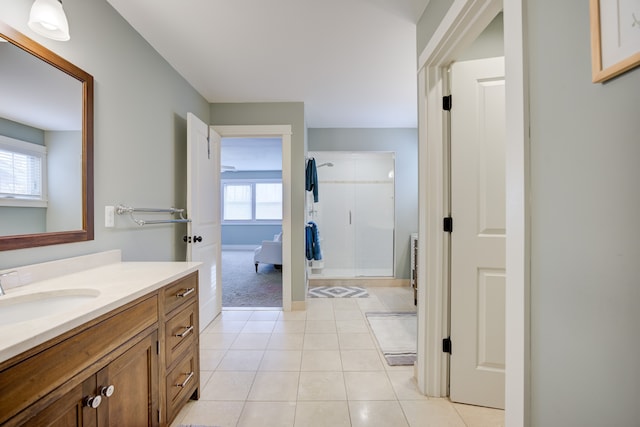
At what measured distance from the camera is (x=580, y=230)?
2.17ft

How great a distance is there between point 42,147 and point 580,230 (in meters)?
2.01

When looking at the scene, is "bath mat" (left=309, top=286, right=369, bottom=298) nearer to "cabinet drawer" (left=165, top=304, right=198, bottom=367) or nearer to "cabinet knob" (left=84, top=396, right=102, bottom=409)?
"cabinet drawer" (left=165, top=304, right=198, bottom=367)

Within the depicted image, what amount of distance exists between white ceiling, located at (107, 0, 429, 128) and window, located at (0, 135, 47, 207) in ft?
3.48

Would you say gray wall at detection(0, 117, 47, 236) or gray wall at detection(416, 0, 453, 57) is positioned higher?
gray wall at detection(416, 0, 453, 57)

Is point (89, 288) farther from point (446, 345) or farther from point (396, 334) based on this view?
point (396, 334)

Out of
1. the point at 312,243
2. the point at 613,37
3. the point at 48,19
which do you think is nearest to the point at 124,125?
the point at 48,19

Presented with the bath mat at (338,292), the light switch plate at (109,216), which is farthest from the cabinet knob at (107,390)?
the bath mat at (338,292)

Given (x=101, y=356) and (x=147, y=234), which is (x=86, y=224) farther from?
(x=101, y=356)

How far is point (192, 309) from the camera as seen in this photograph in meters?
1.54

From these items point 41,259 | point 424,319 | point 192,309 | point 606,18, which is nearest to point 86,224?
point 41,259

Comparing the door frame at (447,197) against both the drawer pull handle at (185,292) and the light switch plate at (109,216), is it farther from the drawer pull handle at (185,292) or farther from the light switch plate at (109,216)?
the light switch plate at (109,216)

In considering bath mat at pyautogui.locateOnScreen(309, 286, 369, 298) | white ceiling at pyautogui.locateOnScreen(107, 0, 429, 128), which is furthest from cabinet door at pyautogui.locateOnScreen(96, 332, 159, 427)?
bath mat at pyautogui.locateOnScreen(309, 286, 369, 298)

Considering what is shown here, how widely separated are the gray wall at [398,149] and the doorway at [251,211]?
3.91 ft

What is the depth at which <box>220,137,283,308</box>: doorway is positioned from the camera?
16.9ft
